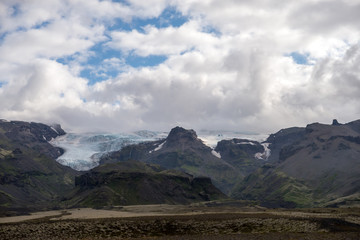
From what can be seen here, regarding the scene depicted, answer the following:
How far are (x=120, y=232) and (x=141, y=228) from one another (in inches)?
283

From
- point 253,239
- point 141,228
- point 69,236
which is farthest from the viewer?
point 141,228

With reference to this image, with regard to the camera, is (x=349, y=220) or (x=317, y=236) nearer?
(x=317, y=236)

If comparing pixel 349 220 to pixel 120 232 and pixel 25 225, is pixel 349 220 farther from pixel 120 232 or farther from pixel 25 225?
pixel 25 225

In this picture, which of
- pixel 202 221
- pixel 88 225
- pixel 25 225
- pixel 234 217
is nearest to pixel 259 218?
pixel 234 217

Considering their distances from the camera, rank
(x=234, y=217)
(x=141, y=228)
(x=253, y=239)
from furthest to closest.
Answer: (x=234, y=217) → (x=141, y=228) → (x=253, y=239)

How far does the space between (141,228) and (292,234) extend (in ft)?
147

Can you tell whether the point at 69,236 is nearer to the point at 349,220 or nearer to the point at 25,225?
the point at 25,225

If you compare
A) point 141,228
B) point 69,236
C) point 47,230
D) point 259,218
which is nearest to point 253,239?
point 259,218

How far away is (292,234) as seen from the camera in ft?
350

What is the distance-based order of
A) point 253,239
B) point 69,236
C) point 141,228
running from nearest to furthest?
point 253,239
point 69,236
point 141,228

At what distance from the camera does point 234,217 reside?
134500 mm

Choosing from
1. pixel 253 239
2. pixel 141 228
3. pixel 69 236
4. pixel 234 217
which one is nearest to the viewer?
pixel 253 239

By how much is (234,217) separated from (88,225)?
46.3m

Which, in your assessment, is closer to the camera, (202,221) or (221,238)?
(221,238)
